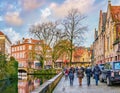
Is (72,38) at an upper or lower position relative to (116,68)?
upper

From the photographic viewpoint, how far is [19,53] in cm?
15400

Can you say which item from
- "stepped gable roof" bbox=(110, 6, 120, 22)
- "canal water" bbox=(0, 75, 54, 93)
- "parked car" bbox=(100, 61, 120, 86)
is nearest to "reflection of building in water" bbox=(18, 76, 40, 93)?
"canal water" bbox=(0, 75, 54, 93)

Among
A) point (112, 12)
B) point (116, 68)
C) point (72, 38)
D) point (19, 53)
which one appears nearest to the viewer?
point (116, 68)

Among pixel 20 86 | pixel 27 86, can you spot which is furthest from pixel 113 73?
pixel 20 86

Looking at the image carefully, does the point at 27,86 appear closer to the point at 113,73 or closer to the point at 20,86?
the point at 20,86

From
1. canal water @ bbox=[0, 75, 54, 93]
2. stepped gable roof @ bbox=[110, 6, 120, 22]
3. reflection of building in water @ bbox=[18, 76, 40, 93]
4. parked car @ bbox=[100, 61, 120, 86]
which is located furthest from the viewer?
stepped gable roof @ bbox=[110, 6, 120, 22]

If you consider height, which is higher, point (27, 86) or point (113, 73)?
point (113, 73)

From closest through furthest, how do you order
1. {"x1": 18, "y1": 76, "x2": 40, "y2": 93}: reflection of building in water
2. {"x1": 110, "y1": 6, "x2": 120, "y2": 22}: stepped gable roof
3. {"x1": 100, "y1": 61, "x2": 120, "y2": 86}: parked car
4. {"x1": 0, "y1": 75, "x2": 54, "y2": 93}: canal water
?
{"x1": 100, "y1": 61, "x2": 120, "y2": 86}: parked car
{"x1": 18, "y1": 76, "x2": 40, "y2": 93}: reflection of building in water
{"x1": 0, "y1": 75, "x2": 54, "y2": 93}: canal water
{"x1": 110, "y1": 6, "x2": 120, "y2": 22}: stepped gable roof

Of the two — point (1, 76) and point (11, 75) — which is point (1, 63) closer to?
point (1, 76)

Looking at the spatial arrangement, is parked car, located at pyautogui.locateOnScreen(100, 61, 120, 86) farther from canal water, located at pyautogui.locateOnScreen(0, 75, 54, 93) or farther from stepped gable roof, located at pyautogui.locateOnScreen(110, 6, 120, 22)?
stepped gable roof, located at pyautogui.locateOnScreen(110, 6, 120, 22)

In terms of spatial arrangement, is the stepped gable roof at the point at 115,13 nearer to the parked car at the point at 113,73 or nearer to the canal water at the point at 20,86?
the canal water at the point at 20,86

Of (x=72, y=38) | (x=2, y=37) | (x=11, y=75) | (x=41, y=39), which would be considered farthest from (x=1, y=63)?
(x=2, y=37)

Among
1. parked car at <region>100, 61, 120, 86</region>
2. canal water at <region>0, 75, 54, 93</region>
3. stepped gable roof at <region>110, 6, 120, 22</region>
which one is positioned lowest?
canal water at <region>0, 75, 54, 93</region>

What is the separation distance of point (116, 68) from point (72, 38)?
36679 mm
